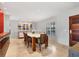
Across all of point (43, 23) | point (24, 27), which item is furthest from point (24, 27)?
point (43, 23)

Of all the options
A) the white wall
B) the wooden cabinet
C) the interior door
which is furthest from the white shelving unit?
the interior door

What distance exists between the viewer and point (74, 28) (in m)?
5.45

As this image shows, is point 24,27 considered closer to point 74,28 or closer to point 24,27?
point 24,27

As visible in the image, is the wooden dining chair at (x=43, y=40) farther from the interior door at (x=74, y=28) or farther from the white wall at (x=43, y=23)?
the interior door at (x=74, y=28)

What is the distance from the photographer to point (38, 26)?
511 centimetres

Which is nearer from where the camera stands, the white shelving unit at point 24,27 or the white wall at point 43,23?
the white wall at point 43,23

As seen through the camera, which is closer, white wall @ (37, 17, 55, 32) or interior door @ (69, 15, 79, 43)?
white wall @ (37, 17, 55, 32)

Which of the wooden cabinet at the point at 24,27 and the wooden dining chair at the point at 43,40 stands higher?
the wooden cabinet at the point at 24,27

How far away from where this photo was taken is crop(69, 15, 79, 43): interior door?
528cm

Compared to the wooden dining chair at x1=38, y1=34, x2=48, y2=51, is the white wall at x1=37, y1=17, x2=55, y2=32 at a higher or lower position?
higher

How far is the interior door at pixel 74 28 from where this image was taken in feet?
17.3

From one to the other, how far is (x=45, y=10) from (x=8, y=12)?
5.25 ft

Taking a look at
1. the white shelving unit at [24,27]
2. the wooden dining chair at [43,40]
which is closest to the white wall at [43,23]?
the wooden dining chair at [43,40]

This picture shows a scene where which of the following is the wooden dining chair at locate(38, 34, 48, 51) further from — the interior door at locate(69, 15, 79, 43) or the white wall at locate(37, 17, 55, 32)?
the interior door at locate(69, 15, 79, 43)
